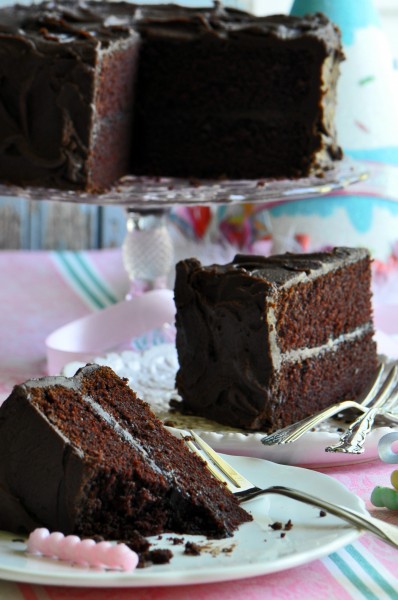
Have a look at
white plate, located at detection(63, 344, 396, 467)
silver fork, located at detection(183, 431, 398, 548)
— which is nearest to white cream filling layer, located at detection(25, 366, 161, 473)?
silver fork, located at detection(183, 431, 398, 548)

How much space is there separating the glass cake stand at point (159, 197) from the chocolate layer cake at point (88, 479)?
1.10 metres

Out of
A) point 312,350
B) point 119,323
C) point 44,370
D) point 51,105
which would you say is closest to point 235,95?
point 51,105

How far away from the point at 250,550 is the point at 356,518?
0.49ft

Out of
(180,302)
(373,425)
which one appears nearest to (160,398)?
(180,302)

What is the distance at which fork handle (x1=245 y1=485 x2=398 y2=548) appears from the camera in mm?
1357

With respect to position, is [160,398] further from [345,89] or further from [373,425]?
[345,89]

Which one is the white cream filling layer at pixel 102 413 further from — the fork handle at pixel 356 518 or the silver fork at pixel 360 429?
the silver fork at pixel 360 429

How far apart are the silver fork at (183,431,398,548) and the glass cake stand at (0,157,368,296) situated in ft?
3.08

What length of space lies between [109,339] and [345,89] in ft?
3.92

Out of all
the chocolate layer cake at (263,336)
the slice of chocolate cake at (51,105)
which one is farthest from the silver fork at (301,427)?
the slice of chocolate cake at (51,105)

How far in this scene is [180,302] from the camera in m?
2.05

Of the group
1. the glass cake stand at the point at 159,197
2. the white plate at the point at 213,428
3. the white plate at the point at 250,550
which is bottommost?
the white plate at the point at 213,428

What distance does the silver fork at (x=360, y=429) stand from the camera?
1735 mm

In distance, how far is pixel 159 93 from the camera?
350cm
